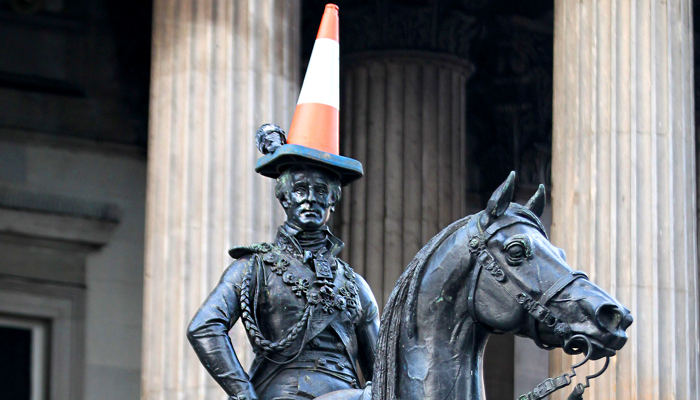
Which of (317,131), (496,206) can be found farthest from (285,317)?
(496,206)

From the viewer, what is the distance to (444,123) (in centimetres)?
2400

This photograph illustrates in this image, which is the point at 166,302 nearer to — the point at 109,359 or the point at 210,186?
the point at 210,186

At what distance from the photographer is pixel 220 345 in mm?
8914

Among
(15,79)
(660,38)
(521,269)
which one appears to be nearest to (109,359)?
(15,79)

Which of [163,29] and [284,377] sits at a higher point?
[163,29]

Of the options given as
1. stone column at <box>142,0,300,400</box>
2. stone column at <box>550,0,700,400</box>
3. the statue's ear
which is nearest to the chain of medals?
the statue's ear

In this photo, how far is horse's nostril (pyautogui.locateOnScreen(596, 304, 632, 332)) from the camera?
7502mm

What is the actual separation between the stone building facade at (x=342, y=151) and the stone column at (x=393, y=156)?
0.09 ft

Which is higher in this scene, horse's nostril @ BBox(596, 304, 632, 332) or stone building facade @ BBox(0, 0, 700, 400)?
stone building facade @ BBox(0, 0, 700, 400)

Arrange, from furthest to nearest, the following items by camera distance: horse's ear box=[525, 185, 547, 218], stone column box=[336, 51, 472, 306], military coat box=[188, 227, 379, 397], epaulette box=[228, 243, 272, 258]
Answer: stone column box=[336, 51, 472, 306], epaulette box=[228, 243, 272, 258], military coat box=[188, 227, 379, 397], horse's ear box=[525, 185, 547, 218]

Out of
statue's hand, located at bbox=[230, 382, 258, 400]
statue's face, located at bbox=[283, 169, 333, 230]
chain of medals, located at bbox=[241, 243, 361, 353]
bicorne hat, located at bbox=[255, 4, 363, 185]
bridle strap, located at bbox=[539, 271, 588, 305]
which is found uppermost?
bicorne hat, located at bbox=[255, 4, 363, 185]

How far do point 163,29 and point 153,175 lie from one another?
136 centimetres

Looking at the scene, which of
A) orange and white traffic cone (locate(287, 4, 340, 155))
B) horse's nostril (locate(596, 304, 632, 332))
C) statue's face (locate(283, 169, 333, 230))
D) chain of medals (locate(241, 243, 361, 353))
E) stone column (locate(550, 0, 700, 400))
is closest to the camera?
horse's nostril (locate(596, 304, 632, 332))

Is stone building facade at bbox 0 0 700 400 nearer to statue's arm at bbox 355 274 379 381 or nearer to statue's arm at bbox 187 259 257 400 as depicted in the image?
statue's arm at bbox 355 274 379 381
